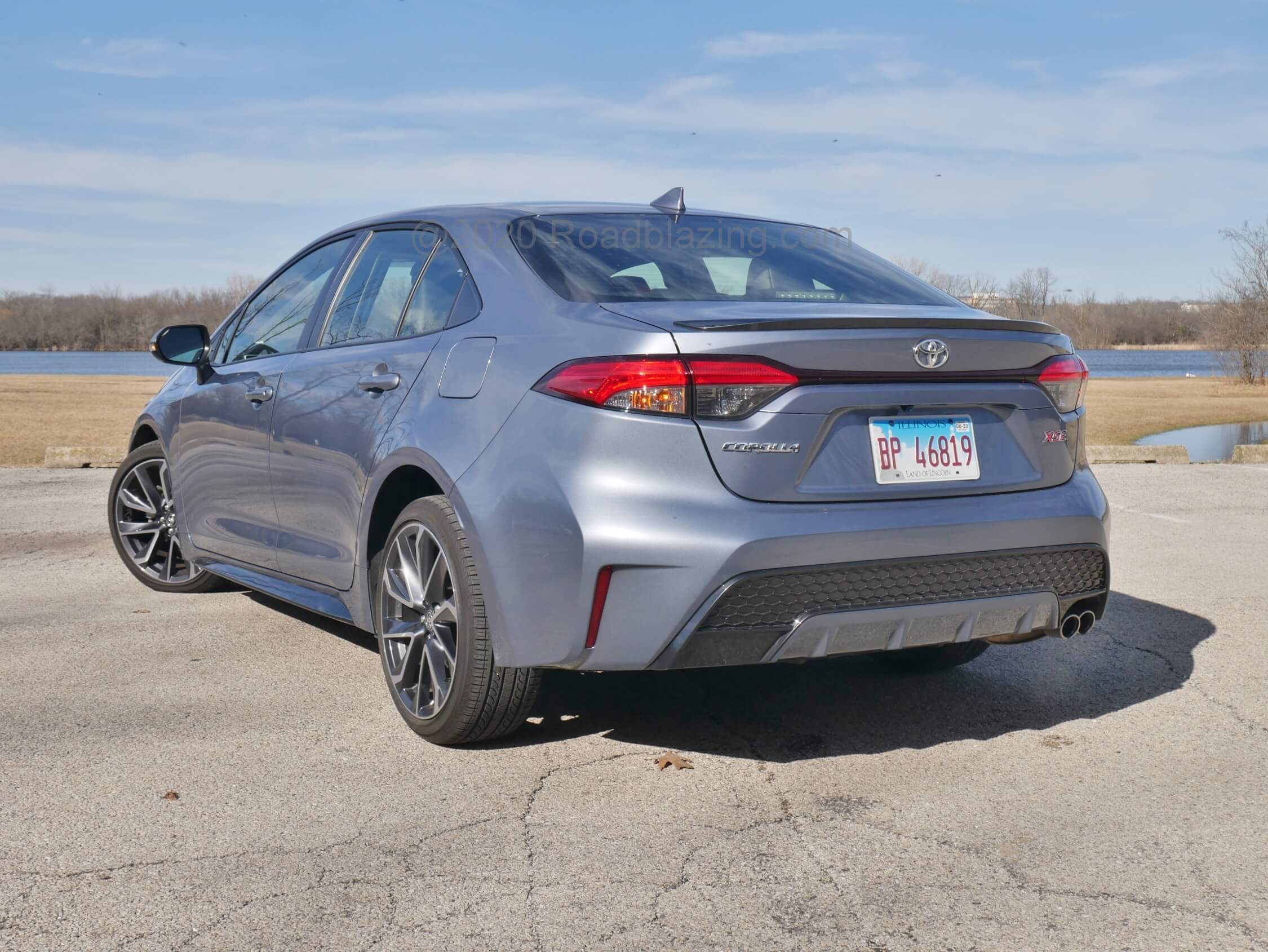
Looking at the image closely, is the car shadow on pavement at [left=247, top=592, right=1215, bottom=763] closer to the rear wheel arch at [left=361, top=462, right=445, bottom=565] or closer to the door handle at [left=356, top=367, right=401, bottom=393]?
the rear wheel arch at [left=361, top=462, right=445, bottom=565]

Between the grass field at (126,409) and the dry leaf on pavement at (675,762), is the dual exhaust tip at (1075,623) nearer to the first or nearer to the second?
the dry leaf on pavement at (675,762)

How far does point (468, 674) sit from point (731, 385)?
45.1 inches

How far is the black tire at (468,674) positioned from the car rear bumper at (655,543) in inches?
3.3

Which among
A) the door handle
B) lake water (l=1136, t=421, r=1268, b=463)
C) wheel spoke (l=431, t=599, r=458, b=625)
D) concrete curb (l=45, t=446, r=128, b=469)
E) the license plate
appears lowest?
lake water (l=1136, t=421, r=1268, b=463)

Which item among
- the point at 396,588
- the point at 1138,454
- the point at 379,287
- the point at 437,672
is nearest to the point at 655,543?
the point at 437,672

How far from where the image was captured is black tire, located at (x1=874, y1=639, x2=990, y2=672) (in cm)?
471

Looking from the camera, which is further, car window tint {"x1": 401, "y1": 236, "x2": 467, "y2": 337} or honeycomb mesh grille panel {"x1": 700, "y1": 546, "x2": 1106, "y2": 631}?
car window tint {"x1": 401, "y1": 236, "x2": 467, "y2": 337}

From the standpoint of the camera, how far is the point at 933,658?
188 inches

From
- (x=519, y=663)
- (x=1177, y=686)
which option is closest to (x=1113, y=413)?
(x=1177, y=686)

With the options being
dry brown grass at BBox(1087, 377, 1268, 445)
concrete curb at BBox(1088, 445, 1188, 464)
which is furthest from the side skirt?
dry brown grass at BBox(1087, 377, 1268, 445)

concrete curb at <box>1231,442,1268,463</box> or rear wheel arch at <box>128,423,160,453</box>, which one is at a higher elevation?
rear wheel arch at <box>128,423,160,453</box>

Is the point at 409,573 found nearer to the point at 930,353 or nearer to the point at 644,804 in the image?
the point at 644,804

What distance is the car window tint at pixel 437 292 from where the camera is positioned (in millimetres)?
3965

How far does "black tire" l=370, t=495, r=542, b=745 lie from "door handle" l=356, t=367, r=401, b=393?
41 centimetres
